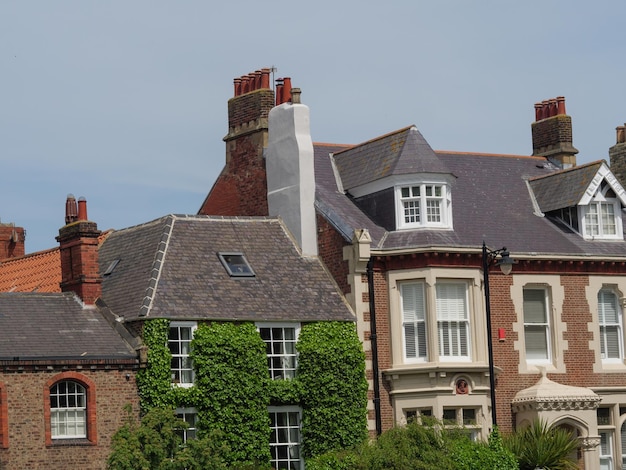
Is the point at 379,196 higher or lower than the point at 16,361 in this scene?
higher

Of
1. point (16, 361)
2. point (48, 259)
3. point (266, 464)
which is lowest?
point (266, 464)

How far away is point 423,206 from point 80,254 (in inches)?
388

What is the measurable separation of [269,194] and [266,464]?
948 cm

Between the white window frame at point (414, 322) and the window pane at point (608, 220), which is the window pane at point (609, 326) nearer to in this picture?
the window pane at point (608, 220)

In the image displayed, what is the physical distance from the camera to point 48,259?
165 ft

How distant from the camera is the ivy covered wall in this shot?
Answer: 1614 inches

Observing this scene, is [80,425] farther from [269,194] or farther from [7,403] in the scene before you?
[269,194]

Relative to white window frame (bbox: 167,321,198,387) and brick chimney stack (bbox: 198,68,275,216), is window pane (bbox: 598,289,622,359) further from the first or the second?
white window frame (bbox: 167,321,198,387)

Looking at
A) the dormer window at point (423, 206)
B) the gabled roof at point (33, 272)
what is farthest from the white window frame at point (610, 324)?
the gabled roof at point (33, 272)

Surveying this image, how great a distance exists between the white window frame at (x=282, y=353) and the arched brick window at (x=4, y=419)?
7.35 metres

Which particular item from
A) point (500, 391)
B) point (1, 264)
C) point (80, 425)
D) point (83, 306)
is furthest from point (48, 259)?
point (500, 391)

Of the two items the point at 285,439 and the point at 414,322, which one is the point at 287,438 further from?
the point at 414,322

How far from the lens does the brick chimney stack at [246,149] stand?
48.4 m

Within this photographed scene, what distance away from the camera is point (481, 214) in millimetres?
47781
